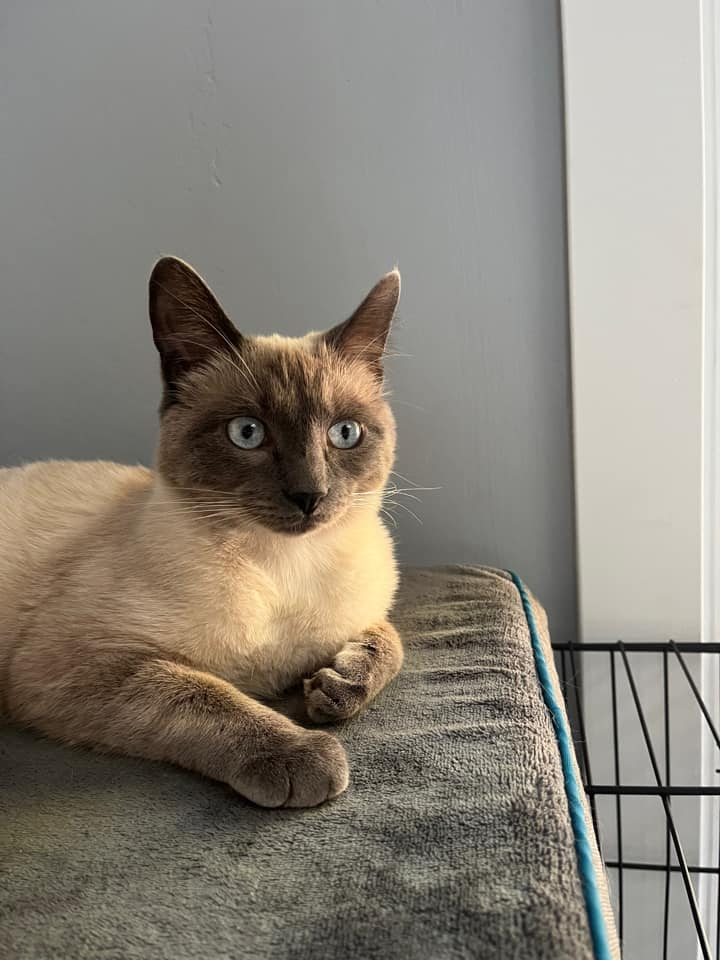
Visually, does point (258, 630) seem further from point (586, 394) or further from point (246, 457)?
point (586, 394)

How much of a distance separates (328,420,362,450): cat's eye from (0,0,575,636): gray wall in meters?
0.48

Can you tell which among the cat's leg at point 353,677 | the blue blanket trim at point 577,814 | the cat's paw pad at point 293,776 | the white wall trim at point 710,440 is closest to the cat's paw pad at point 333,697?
the cat's leg at point 353,677

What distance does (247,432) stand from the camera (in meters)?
0.92

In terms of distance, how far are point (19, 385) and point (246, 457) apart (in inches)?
38.5

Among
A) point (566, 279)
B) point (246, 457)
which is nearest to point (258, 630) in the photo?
point (246, 457)

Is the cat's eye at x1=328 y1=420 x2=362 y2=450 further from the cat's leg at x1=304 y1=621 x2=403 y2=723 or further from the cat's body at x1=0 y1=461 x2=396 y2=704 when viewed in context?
the cat's leg at x1=304 y1=621 x2=403 y2=723

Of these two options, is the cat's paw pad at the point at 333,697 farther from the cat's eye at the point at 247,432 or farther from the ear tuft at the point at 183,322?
the ear tuft at the point at 183,322

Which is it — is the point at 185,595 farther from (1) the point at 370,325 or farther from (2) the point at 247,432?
(1) the point at 370,325

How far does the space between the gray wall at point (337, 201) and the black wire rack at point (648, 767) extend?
153mm

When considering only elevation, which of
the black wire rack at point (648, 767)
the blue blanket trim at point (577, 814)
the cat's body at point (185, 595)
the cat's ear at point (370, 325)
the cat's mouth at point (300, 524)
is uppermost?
the cat's ear at point (370, 325)

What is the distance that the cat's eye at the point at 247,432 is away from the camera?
0.92 metres

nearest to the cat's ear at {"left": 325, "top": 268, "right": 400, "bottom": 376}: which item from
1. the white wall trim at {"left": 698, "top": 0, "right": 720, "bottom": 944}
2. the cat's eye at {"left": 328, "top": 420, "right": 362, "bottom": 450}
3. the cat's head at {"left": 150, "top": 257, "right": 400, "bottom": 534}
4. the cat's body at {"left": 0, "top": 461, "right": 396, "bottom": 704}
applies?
the cat's head at {"left": 150, "top": 257, "right": 400, "bottom": 534}

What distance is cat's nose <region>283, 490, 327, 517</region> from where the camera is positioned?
0.87 m

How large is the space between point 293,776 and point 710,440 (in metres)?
0.99
